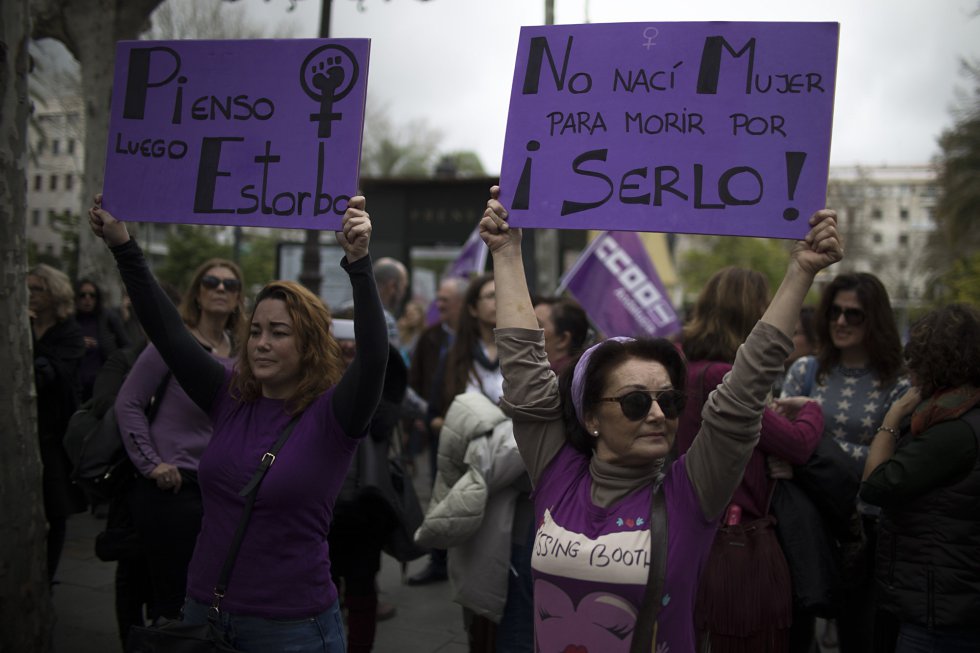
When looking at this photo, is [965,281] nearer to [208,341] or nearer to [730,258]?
[208,341]

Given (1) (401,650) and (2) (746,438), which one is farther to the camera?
(1) (401,650)

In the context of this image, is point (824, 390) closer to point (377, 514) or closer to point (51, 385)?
point (377, 514)

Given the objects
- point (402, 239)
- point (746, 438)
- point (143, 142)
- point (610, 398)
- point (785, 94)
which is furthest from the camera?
point (402, 239)

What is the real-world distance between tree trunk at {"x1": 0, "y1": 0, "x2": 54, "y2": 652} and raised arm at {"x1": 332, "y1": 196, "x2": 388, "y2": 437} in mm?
1809

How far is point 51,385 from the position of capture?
4.84m

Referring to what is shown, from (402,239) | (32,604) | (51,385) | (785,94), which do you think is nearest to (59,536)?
(51,385)

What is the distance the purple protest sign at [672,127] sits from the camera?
2.42 metres

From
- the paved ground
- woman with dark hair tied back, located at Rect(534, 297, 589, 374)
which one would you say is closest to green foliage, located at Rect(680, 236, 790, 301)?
the paved ground

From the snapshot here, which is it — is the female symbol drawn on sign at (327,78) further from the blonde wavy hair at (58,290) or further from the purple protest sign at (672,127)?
the blonde wavy hair at (58,290)

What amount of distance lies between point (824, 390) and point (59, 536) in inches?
164

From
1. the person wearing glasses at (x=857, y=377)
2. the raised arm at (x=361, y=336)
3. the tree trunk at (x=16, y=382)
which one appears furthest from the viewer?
the person wearing glasses at (x=857, y=377)

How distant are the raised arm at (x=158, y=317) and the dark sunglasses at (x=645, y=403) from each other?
145 centimetres

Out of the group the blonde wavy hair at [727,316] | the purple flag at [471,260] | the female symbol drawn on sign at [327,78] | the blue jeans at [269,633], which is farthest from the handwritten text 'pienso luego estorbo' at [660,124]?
the purple flag at [471,260]

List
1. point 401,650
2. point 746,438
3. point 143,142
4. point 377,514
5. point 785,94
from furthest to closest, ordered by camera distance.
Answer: point 401,650 → point 377,514 → point 143,142 → point 785,94 → point 746,438
